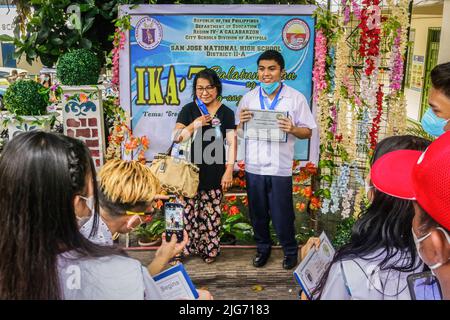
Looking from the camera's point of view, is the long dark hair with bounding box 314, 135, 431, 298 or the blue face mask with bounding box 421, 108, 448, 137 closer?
the long dark hair with bounding box 314, 135, 431, 298

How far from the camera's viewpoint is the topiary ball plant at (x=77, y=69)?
423cm

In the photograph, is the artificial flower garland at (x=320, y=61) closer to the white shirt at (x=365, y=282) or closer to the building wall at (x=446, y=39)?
the building wall at (x=446, y=39)

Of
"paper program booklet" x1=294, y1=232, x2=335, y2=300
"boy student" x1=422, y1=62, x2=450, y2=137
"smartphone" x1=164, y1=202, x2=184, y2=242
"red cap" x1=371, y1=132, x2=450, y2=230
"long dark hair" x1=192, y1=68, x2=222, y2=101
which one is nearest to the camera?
"red cap" x1=371, y1=132, x2=450, y2=230

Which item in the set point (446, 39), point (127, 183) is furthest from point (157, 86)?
point (446, 39)

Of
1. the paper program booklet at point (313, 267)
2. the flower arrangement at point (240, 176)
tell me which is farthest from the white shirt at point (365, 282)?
the flower arrangement at point (240, 176)

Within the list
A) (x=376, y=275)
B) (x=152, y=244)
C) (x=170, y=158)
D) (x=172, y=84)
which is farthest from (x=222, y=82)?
(x=376, y=275)

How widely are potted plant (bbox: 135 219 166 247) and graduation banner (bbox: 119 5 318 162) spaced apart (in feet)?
3.34

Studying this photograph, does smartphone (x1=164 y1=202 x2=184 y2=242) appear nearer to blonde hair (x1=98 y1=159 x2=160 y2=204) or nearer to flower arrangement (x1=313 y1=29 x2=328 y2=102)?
blonde hair (x1=98 y1=159 x2=160 y2=204)

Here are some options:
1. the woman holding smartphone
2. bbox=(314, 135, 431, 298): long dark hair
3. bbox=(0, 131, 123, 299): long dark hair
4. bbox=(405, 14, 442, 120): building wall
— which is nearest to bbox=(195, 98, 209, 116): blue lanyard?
the woman holding smartphone

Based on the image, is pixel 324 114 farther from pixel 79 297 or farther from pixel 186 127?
pixel 79 297

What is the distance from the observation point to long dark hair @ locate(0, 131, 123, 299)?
4.49ft

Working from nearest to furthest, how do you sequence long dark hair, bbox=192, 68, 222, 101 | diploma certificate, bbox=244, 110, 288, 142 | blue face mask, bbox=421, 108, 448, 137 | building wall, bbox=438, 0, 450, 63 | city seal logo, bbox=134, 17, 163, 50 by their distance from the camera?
1. blue face mask, bbox=421, 108, 448, 137
2. diploma certificate, bbox=244, 110, 288, 142
3. long dark hair, bbox=192, 68, 222, 101
4. city seal logo, bbox=134, 17, 163, 50
5. building wall, bbox=438, 0, 450, 63

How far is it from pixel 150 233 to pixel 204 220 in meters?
0.76

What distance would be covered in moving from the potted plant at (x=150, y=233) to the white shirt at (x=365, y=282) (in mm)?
3188
